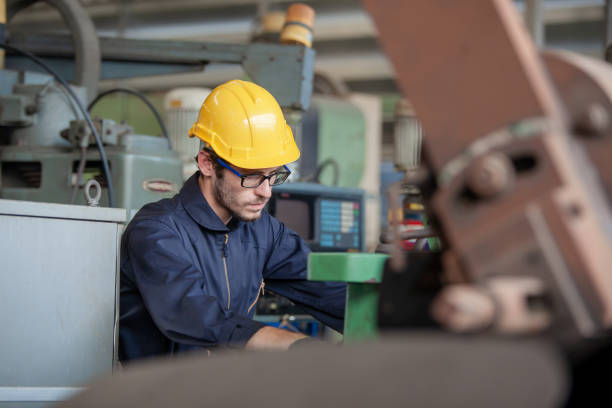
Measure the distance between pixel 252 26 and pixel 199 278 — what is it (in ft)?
12.1

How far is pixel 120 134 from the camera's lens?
2.09 metres

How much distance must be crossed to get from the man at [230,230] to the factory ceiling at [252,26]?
2.67 m

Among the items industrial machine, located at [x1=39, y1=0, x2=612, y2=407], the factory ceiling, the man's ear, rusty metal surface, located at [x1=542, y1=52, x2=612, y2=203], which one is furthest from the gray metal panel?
the factory ceiling

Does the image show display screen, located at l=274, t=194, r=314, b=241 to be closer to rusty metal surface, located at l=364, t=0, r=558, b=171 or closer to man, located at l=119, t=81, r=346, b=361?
man, located at l=119, t=81, r=346, b=361

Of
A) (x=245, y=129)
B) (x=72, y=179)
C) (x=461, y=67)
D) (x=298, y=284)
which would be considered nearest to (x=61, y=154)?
(x=72, y=179)

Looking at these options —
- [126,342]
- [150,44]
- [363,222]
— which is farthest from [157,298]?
[363,222]

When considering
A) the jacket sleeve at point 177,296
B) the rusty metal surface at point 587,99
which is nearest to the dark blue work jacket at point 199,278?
the jacket sleeve at point 177,296

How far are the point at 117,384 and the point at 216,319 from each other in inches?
31.6

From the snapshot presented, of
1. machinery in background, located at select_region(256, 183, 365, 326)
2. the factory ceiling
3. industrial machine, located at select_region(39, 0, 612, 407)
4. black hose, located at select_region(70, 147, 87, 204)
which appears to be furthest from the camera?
the factory ceiling

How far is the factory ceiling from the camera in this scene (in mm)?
4500

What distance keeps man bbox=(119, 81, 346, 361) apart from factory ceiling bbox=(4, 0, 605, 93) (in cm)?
267

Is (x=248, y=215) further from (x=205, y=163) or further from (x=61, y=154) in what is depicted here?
(x=61, y=154)

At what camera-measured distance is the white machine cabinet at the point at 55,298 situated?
1347mm

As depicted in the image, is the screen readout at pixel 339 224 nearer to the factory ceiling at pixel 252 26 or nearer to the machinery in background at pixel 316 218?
the machinery in background at pixel 316 218
